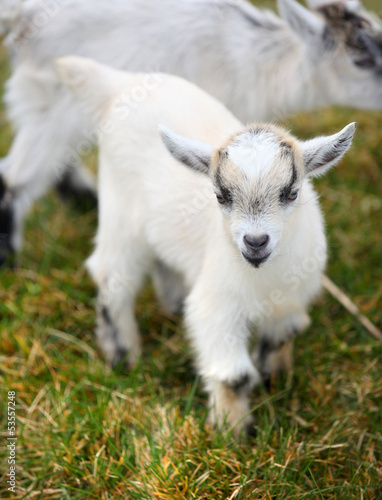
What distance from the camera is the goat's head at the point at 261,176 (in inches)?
94.3

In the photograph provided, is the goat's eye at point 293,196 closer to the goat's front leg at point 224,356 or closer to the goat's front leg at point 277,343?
the goat's front leg at point 224,356

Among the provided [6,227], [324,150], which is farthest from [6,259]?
[324,150]

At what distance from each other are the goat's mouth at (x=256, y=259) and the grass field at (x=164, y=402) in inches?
34.4

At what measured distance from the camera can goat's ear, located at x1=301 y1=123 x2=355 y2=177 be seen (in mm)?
2465

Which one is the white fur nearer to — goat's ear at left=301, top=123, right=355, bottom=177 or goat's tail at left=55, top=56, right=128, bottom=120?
goat's ear at left=301, top=123, right=355, bottom=177

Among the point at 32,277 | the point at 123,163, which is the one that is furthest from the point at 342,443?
the point at 32,277

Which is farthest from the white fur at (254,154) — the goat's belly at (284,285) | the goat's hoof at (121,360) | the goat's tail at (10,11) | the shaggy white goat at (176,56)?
the goat's tail at (10,11)

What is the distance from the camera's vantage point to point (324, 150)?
2.52 meters

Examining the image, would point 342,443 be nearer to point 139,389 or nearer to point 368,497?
point 368,497

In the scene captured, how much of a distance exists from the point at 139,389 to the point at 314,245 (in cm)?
121

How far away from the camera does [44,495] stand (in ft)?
9.55

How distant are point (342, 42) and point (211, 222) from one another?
1.95 metres

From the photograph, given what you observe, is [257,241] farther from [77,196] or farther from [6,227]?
[77,196]

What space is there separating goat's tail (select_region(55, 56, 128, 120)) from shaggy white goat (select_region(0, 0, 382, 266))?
61cm
